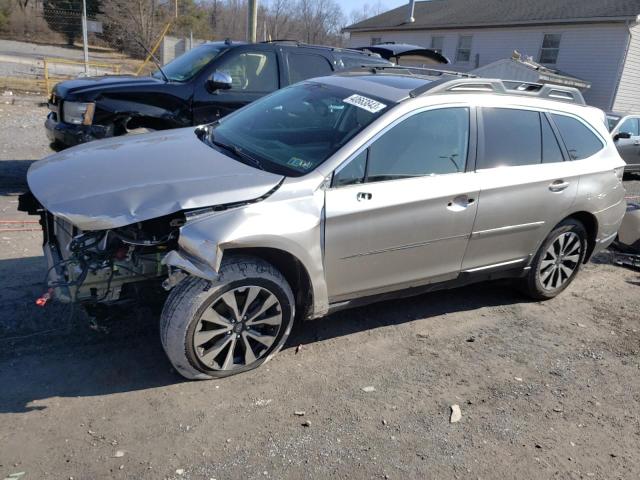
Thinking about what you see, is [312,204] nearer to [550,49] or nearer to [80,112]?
[80,112]

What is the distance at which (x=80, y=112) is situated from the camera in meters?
6.16

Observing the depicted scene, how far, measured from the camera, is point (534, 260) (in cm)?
459

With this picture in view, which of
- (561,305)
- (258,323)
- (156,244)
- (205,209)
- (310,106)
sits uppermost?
(310,106)

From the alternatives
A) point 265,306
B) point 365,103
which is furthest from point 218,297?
point 365,103

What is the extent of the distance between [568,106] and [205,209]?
11.4ft

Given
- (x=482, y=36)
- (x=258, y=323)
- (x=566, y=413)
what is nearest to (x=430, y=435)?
(x=566, y=413)

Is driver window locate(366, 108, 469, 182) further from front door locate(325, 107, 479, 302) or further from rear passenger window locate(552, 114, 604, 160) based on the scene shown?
rear passenger window locate(552, 114, 604, 160)

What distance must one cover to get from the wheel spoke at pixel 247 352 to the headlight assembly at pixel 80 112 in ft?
13.5

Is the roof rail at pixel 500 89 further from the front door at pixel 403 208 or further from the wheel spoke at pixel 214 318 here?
the wheel spoke at pixel 214 318

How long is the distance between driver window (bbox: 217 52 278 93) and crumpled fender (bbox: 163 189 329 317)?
13.0 feet

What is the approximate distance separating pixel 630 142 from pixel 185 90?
10.4 metres

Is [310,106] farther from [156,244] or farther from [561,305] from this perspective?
[561,305]

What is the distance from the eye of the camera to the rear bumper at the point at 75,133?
19.9ft

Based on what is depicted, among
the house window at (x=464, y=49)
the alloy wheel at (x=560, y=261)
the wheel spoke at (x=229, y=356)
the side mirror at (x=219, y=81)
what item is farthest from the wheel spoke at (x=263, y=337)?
the house window at (x=464, y=49)
